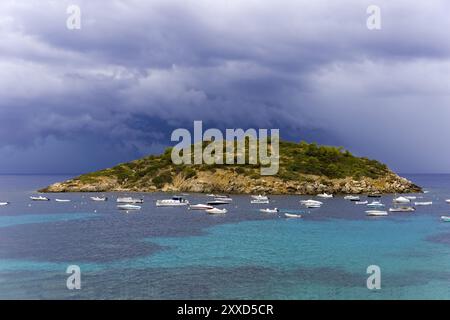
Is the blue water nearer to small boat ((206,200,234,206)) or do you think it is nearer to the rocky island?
small boat ((206,200,234,206))

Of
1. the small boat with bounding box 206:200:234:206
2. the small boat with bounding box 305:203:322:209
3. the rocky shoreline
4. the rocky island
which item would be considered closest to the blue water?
the small boat with bounding box 305:203:322:209

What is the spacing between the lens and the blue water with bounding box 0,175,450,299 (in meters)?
39.7

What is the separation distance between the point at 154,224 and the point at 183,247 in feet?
87.3

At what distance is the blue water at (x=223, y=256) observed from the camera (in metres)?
39.7

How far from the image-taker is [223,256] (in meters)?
55.3

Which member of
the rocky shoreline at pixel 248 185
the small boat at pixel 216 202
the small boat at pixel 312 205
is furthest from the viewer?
the rocky shoreline at pixel 248 185

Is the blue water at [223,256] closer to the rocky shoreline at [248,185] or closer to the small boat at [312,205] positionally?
the small boat at [312,205]

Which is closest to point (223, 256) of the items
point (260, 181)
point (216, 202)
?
point (216, 202)

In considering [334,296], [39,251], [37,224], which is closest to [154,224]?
[37,224]

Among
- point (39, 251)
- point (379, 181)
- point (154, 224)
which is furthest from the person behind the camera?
point (379, 181)

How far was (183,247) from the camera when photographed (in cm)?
6150

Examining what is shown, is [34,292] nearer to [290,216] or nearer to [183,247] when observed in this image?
[183,247]

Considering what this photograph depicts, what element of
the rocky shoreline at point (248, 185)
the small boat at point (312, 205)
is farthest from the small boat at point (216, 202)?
the rocky shoreline at point (248, 185)

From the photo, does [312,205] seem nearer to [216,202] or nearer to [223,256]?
[216,202]
